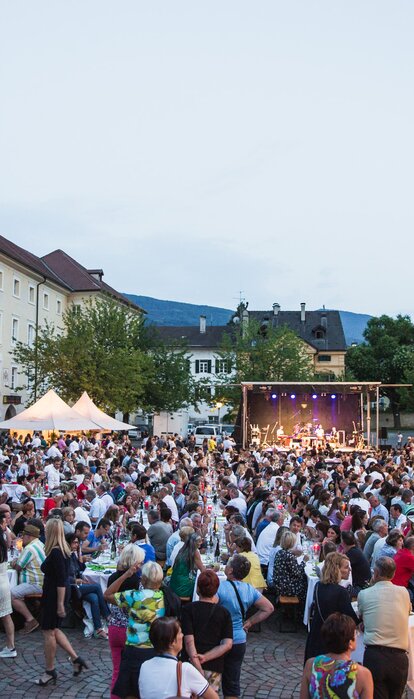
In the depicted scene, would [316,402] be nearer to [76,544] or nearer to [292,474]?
[292,474]

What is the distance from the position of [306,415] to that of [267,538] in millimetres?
27386

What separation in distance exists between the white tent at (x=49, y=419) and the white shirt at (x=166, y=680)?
1537 cm

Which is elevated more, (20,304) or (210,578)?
(20,304)

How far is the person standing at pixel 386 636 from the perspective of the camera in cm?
496

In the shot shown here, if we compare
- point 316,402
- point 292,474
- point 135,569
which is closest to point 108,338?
point 316,402

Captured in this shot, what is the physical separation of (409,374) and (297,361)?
58.8 ft

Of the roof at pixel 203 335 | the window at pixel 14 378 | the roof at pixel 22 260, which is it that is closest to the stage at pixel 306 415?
the window at pixel 14 378

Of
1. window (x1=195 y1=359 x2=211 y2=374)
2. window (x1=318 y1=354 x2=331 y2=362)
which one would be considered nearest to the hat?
window (x1=195 y1=359 x2=211 y2=374)

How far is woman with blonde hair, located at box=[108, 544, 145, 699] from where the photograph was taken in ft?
18.9

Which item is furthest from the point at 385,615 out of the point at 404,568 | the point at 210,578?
the point at 404,568

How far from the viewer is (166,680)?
157 inches

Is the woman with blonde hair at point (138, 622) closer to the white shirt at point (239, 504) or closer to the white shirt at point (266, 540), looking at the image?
the white shirt at point (266, 540)

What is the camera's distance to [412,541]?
7.38m

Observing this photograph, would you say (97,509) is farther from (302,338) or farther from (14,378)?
(302,338)
